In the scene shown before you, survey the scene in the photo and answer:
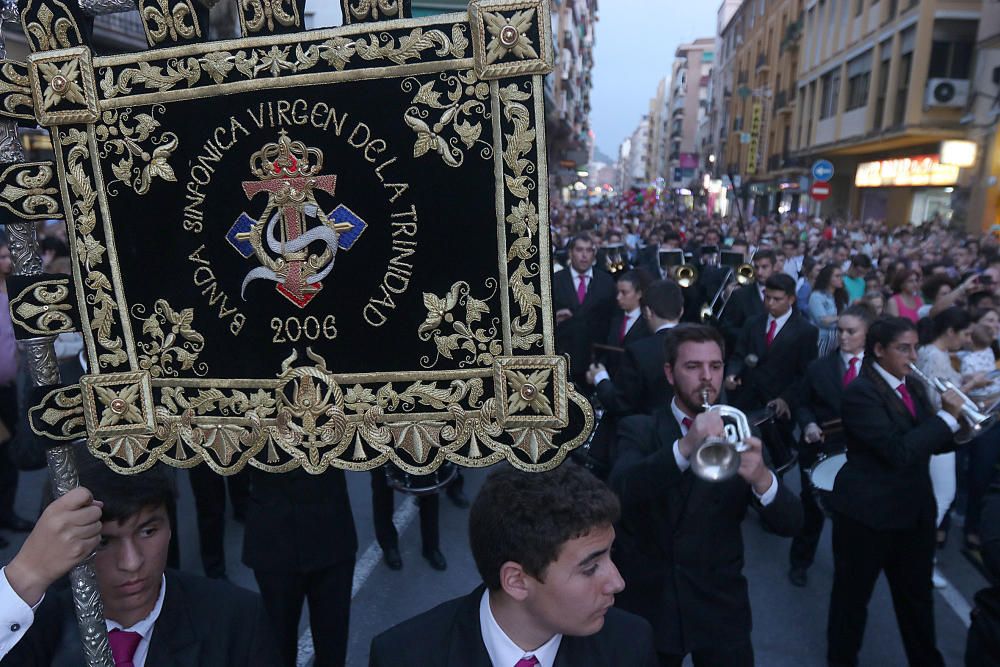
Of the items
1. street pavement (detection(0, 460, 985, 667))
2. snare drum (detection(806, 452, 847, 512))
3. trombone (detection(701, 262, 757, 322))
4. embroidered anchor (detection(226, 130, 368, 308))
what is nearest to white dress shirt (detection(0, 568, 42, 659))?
embroidered anchor (detection(226, 130, 368, 308))

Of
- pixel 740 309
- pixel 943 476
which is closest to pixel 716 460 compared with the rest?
pixel 943 476

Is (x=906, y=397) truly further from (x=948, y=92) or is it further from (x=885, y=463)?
(x=948, y=92)

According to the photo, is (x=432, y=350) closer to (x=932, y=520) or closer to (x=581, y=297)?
(x=932, y=520)

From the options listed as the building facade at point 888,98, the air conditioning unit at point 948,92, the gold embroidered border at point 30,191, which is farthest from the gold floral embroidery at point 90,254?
the air conditioning unit at point 948,92

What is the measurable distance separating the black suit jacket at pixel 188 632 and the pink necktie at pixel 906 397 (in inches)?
130

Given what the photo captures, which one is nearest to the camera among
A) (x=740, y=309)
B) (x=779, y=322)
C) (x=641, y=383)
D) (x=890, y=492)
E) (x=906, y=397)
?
(x=890, y=492)

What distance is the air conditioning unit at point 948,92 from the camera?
62.4 feet

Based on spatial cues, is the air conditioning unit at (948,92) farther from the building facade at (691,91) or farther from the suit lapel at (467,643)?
the building facade at (691,91)

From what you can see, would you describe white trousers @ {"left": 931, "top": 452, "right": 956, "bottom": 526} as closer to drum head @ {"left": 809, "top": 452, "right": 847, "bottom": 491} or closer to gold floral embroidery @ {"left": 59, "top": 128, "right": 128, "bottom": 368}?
drum head @ {"left": 809, "top": 452, "right": 847, "bottom": 491}

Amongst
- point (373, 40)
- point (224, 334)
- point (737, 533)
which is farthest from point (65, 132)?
point (737, 533)

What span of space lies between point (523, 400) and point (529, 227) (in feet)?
1.48

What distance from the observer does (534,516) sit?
75.5 inches

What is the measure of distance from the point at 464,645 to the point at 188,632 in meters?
0.78

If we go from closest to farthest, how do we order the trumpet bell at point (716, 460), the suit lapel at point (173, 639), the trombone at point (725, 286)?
the suit lapel at point (173, 639), the trumpet bell at point (716, 460), the trombone at point (725, 286)
